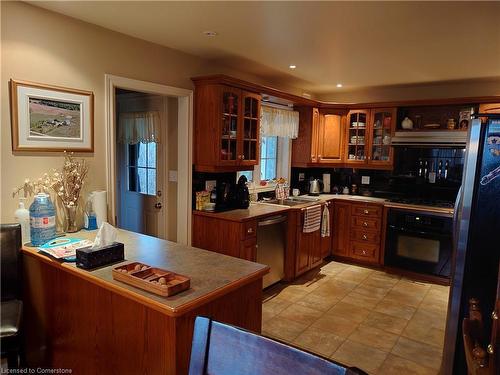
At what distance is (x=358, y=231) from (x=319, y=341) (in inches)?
86.3

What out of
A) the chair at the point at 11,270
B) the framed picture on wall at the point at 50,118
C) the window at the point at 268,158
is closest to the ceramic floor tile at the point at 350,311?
the window at the point at 268,158

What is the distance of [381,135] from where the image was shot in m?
4.96

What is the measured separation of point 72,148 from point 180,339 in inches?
68.5

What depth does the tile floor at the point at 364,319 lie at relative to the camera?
268 centimetres

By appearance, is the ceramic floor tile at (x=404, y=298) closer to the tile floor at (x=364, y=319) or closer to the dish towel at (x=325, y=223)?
the tile floor at (x=364, y=319)

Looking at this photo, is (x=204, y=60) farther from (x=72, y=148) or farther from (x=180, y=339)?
(x=180, y=339)

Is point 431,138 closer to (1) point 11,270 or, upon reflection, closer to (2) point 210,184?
(2) point 210,184

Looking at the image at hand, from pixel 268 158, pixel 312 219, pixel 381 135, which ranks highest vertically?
pixel 381 135

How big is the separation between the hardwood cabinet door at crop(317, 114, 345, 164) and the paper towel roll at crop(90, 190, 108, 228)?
3.28 meters

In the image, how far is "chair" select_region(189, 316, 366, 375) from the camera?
2.66ft

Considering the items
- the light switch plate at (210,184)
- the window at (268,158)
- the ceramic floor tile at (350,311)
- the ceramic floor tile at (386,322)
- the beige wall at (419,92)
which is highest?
the beige wall at (419,92)

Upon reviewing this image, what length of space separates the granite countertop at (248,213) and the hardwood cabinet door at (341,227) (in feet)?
4.07

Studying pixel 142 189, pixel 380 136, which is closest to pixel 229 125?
pixel 142 189

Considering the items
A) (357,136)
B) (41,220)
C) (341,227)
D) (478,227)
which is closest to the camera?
(478,227)
